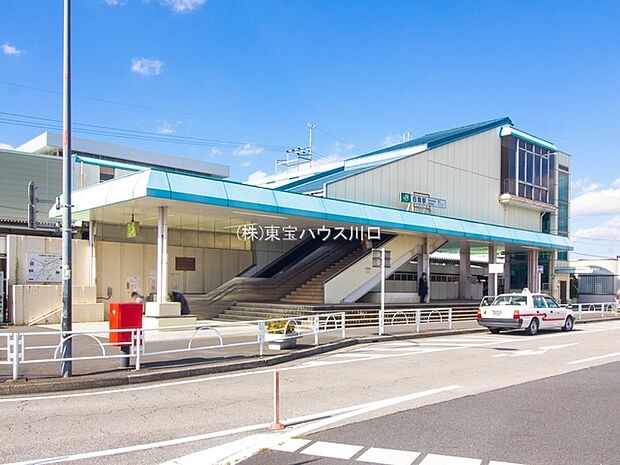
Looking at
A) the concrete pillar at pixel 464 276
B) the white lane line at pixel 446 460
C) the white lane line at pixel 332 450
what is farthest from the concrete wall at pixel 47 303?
the concrete pillar at pixel 464 276

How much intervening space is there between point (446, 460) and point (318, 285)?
22391 mm

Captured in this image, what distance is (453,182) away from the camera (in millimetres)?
37250

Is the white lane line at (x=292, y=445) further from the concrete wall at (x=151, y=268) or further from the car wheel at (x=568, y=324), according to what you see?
the concrete wall at (x=151, y=268)

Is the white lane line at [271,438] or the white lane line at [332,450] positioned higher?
the white lane line at [332,450]

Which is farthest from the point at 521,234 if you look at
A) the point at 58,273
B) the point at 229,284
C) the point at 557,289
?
the point at 58,273

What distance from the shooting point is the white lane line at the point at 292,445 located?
22.2 ft

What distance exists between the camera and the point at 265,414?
28.8 feet

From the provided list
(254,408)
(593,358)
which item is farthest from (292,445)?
(593,358)

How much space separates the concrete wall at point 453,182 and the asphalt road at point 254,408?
16.1m

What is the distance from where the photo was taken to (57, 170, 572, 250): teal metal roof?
64.3 ft

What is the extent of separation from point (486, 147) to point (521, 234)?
6455 mm

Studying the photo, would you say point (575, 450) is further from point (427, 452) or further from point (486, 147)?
point (486, 147)

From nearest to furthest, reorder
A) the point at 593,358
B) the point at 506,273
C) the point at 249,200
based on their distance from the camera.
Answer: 1. the point at 593,358
2. the point at 249,200
3. the point at 506,273

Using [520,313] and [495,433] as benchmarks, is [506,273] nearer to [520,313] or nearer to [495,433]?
[520,313]
